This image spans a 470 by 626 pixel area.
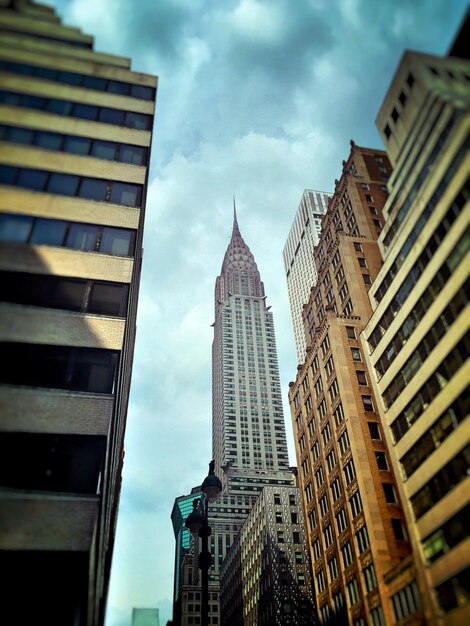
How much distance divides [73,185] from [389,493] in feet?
129

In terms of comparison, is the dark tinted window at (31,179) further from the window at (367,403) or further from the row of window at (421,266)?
the window at (367,403)

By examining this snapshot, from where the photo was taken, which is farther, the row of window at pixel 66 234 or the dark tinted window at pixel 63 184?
the dark tinted window at pixel 63 184

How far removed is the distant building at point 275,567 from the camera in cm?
7731

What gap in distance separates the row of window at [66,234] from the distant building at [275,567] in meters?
67.1

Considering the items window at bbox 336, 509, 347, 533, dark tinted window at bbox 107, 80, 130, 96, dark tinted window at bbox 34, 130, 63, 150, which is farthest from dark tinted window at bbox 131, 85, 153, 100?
window at bbox 336, 509, 347, 533

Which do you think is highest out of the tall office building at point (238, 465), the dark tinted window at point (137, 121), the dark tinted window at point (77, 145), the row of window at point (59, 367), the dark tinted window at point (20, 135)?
the tall office building at point (238, 465)

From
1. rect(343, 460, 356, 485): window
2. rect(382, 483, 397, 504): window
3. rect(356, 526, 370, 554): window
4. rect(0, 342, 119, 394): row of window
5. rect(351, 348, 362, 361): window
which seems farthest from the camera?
rect(351, 348, 362, 361): window

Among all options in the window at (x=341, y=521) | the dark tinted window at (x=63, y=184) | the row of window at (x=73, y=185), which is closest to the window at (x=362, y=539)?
the window at (x=341, y=521)

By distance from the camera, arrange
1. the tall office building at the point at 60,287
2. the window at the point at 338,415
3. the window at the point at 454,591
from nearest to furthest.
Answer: the tall office building at the point at 60,287 < the window at the point at 454,591 < the window at the point at 338,415

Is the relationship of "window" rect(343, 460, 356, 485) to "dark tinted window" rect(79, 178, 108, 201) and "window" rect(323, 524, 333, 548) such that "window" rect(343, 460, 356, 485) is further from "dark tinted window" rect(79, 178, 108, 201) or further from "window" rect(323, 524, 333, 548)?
"dark tinted window" rect(79, 178, 108, 201)

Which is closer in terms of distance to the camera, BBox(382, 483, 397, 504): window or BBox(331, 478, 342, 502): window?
BBox(382, 483, 397, 504): window

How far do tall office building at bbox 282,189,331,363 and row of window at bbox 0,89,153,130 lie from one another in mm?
105682

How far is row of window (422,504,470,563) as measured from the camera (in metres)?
25.6

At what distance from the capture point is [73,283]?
23.9 meters
